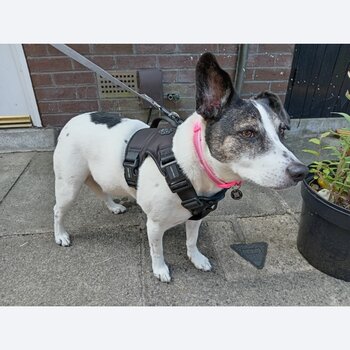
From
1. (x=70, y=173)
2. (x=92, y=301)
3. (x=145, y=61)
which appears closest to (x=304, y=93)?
(x=145, y=61)

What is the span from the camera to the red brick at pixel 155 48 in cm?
→ 344

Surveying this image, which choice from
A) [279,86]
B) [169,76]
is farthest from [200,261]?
[279,86]

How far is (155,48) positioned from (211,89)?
222 centimetres

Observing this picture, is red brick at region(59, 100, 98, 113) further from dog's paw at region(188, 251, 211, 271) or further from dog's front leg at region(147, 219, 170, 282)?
dog's paw at region(188, 251, 211, 271)

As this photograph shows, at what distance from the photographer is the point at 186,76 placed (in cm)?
369

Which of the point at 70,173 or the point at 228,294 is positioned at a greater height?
the point at 70,173

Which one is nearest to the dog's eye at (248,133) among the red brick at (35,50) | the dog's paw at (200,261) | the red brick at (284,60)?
the dog's paw at (200,261)

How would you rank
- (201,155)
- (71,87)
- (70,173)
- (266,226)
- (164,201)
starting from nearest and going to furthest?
(201,155), (164,201), (70,173), (266,226), (71,87)

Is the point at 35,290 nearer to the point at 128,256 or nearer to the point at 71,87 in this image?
the point at 128,256

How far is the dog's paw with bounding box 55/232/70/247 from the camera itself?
244cm

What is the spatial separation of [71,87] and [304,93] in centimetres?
327

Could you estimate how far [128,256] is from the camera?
92.7 inches

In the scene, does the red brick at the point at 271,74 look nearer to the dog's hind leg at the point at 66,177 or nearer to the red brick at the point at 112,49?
the red brick at the point at 112,49

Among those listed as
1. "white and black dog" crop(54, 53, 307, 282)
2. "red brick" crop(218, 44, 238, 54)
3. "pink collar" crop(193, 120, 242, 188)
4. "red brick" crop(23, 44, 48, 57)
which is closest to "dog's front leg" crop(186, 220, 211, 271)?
"white and black dog" crop(54, 53, 307, 282)
